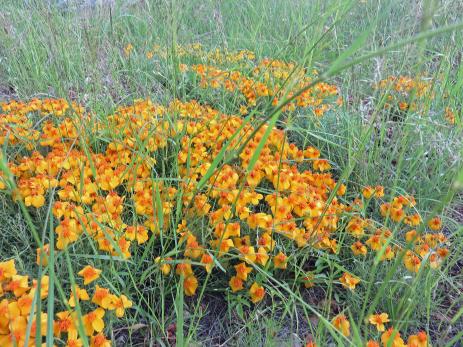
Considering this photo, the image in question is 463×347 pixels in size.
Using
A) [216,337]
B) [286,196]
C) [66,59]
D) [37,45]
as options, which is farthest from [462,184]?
[37,45]

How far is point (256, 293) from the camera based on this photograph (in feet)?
5.04

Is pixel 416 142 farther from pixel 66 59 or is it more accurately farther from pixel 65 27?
pixel 65 27

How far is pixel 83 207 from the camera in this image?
1.68 metres

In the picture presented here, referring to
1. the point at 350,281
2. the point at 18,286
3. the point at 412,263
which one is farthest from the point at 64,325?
the point at 412,263

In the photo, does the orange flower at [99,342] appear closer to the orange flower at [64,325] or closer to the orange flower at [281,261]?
the orange flower at [64,325]

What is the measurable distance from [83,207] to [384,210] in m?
1.25

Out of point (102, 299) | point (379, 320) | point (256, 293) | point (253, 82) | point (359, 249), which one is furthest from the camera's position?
point (253, 82)

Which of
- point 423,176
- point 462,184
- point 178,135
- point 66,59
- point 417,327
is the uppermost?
point 462,184

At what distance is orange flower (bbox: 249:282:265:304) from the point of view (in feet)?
5.00

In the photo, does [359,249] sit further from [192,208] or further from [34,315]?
[34,315]

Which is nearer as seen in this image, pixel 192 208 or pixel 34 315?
pixel 34 315

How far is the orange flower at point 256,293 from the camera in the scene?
1.52m

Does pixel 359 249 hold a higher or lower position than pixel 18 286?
lower

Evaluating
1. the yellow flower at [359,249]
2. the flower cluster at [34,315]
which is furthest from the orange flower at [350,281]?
the flower cluster at [34,315]
